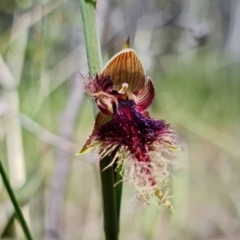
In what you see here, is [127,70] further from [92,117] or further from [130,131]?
[92,117]

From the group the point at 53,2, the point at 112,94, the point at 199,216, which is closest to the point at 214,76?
the point at 199,216

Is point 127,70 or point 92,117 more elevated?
point 92,117

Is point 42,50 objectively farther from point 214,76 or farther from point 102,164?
point 214,76

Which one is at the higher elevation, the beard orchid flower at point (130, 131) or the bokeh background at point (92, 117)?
the bokeh background at point (92, 117)

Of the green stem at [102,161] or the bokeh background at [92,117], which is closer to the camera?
the green stem at [102,161]

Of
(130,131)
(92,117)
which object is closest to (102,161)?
(130,131)
